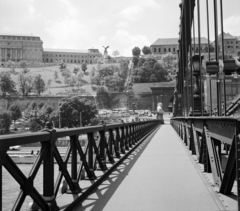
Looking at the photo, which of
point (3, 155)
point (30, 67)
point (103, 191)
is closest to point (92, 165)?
point (103, 191)

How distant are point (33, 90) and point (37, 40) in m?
42.8

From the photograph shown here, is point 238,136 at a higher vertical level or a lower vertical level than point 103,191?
higher

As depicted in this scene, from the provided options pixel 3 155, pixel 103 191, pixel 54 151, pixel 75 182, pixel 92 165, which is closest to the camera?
pixel 3 155

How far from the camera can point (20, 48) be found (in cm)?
16100

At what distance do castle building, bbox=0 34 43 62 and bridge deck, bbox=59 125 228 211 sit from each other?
528 feet

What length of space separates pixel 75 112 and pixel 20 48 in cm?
9616

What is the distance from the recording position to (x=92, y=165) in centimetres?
538

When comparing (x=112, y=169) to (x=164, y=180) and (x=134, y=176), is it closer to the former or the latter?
(x=134, y=176)

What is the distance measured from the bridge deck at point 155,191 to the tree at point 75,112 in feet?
231

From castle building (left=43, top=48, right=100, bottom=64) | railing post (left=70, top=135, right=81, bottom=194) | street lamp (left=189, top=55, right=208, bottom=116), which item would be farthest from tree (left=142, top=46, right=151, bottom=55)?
railing post (left=70, top=135, right=81, bottom=194)

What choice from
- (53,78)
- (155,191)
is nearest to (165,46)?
(53,78)

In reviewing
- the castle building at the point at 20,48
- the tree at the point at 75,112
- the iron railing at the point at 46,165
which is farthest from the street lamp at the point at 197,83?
the castle building at the point at 20,48

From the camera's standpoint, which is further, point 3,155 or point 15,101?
point 15,101

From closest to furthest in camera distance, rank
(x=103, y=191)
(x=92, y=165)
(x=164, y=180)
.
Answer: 1. (x=103, y=191)
2. (x=92, y=165)
3. (x=164, y=180)
